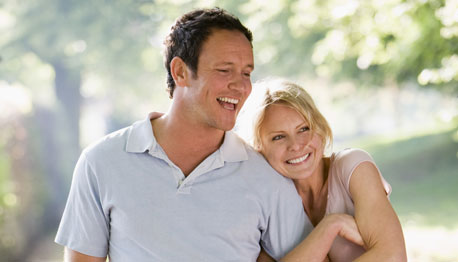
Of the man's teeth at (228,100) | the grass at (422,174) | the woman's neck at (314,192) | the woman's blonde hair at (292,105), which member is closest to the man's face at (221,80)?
Result: the man's teeth at (228,100)

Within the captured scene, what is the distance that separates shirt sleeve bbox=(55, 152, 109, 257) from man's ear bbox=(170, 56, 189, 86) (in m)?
0.43

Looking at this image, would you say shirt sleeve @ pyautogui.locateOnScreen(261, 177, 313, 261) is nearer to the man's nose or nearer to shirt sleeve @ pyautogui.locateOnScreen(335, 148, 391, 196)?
shirt sleeve @ pyautogui.locateOnScreen(335, 148, 391, 196)

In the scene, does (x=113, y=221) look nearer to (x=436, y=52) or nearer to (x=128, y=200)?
(x=128, y=200)

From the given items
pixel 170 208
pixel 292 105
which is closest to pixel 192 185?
pixel 170 208

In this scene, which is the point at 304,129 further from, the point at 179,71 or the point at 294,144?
the point at 179,71

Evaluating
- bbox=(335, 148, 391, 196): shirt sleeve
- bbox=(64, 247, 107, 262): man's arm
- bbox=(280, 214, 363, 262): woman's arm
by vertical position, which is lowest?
bbox=(64, 247, 107, 262): man's arm

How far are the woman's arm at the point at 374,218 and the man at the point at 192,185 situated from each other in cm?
22

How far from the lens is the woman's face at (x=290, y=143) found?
186cm

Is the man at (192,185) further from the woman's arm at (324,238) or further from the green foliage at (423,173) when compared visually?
the green foliage at (423,173)

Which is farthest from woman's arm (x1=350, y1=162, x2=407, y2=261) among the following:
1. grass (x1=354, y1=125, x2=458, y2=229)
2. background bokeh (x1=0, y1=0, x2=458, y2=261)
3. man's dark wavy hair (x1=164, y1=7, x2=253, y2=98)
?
grass (x1=354, y1=125, x2=458, y2=229)

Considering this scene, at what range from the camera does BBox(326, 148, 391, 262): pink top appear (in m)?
1.83

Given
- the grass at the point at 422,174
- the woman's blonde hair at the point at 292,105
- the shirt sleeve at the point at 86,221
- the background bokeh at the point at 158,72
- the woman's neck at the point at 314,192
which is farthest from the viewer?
the grass at the point at 422,174

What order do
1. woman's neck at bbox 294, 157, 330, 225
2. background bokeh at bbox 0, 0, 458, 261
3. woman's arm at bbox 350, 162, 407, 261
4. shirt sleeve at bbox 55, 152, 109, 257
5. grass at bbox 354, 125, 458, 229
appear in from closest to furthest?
woman's arm at bbox 350, 162, 407, 261
shirt sleeve at bbox 55, 152, 109, 257
woman's neck at bbox 294, 157, 330, 225
background bokeh at bbox 0, 0, 458, 261
grass at bbox 354, 125, 458, 229

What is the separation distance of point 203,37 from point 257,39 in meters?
8.51
